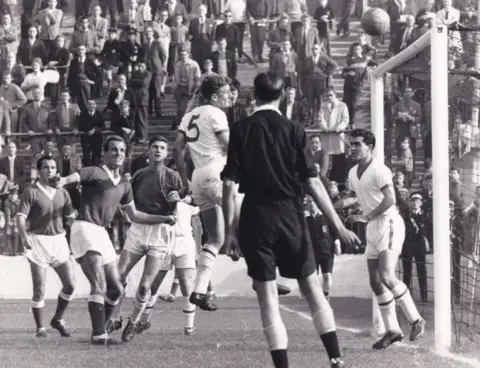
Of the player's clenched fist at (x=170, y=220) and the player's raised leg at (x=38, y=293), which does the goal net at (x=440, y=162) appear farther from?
the player's raised leg at (x=38, y=293)

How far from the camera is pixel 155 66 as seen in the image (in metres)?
22.2

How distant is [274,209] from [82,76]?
52.3 feet

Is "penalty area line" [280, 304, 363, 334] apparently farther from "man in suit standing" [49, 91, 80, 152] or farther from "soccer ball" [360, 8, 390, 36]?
"man in suit standing" [49, 91, 80, 152]

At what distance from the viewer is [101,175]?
10.1 metres

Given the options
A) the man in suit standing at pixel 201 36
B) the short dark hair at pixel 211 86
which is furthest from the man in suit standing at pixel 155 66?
the short dark hair at pixel 211 86

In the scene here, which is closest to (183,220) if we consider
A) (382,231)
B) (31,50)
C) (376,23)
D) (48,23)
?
(376,23)

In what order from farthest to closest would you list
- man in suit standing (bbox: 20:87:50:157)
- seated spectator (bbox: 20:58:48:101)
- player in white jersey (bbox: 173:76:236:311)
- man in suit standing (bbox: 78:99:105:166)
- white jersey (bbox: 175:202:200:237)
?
seated spectator (bbox: 20:58:48:101) → man in suit standing (bbox: 20:87:50:157) → man in suit standing (bbox: 78:99:105:166) → white jersey (bbox: 175:202:200:237) → player in white jersey (bbox: 173:76:236:311)

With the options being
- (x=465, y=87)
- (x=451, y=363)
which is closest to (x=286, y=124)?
(x=451, y=363)

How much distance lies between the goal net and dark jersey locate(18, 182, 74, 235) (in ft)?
11.6

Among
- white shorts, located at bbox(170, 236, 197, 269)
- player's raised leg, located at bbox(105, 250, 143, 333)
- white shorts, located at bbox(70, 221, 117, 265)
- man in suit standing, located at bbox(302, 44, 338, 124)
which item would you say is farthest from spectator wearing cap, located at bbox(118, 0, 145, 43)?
white shorts, located at bbox(70, 221, 117, 265)

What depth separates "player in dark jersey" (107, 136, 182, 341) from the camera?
10.7 meters

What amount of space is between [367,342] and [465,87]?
19.3 feet

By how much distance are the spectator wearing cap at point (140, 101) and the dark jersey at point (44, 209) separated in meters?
9.76

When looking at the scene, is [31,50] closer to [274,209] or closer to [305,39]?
[305,39]
